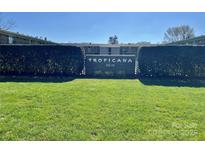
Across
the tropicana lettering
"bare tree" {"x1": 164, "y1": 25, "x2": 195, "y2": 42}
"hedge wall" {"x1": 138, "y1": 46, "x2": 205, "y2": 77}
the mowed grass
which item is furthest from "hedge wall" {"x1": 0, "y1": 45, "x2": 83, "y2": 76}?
"bare tree" {"x1": 164, "y1": 25, "x2": 195, "y2": 42}

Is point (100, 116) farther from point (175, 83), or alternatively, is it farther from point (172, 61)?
point (172, 61)

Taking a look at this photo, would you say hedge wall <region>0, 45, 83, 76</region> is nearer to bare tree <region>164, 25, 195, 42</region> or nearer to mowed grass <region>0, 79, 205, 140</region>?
mowed grass <region>0, 79, 205, 140</region>

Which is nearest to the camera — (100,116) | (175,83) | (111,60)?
(100,116)

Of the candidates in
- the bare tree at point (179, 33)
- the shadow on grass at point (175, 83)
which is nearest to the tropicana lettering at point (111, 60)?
the shadow on grass at point (175, 83)

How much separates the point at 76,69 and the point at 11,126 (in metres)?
9.17

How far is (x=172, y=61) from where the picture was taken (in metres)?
12.8

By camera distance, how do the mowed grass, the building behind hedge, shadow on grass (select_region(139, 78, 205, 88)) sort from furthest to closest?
the building behind hedge < shadow on grass (select_region(139, 78, 205, 88)) < the mowed grass

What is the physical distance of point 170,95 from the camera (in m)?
7.55

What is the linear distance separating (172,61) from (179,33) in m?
50.5

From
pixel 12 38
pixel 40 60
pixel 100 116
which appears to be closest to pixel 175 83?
pixel 100 116

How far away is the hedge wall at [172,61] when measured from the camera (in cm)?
1247

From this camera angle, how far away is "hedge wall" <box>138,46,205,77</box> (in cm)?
1247

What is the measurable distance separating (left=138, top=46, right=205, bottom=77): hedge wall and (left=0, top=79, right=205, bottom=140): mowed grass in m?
5.49
